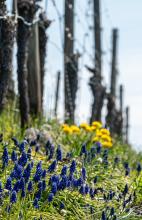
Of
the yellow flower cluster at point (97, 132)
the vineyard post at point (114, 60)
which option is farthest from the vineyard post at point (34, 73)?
the vineyard post at point (114, 60)

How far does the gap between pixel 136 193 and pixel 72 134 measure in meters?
3.25

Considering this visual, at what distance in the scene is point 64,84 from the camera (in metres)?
12.6

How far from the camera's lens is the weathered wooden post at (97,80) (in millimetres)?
14895

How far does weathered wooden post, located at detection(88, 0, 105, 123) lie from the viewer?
14895 mm

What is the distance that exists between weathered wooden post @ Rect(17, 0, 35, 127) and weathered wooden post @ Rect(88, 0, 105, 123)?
598 centimetres

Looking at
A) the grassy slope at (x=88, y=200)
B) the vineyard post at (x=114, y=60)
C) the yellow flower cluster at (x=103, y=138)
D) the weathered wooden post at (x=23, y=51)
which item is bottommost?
the grassy slope at (x=88, y=200)

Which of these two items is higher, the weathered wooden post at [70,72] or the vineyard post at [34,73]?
the weathered wooden post at [70,72]

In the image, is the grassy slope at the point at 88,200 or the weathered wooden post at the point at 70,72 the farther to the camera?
the weathered wooden post at the point at 70,72

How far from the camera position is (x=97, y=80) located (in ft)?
49.2

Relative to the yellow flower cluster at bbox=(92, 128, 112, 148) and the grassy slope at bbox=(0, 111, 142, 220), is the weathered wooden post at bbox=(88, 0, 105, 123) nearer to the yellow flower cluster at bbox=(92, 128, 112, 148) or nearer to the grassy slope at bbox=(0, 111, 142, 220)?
the yellow flower cluster at bbox=(92, 128, 112, 148)

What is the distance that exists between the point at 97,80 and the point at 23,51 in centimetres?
670

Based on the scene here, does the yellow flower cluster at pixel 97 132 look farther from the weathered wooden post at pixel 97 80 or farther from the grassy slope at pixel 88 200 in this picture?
the weathered wooden post at pixel 97 80

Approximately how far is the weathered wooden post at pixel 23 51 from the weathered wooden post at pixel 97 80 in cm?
598

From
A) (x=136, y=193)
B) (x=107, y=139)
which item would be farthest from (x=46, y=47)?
(x=136, y=193)
